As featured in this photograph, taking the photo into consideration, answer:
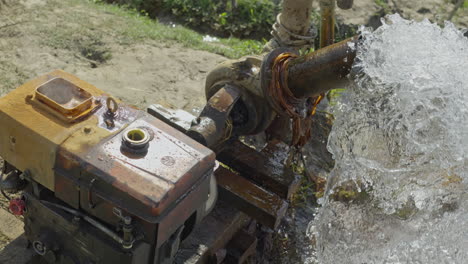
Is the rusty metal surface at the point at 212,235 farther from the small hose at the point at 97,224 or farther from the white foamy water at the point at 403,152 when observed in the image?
the white foamy water at the point at 403,152

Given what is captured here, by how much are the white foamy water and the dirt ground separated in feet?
6.34

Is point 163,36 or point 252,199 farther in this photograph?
point 163,36

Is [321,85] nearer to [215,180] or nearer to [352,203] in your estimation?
[215,180]

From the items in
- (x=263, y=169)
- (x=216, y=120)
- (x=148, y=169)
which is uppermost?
(x=148, y=169)

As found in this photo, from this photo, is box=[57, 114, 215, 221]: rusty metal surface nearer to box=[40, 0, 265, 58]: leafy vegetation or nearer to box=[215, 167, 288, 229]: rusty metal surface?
box=[215, 167, 288, 229]: rusty metal surface

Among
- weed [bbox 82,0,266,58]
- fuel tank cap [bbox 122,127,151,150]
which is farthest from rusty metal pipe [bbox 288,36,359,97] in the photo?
weed [bbox 82,0,266,58]

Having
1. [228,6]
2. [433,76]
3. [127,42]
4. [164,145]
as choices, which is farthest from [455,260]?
[228,6]

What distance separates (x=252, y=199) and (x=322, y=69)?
3.19ft

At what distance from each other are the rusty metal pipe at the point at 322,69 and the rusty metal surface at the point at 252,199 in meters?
0.71

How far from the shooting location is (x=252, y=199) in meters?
3.70

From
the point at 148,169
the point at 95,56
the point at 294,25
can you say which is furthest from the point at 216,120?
the point at 95,56

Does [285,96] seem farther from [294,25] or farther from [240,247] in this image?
[294,25]

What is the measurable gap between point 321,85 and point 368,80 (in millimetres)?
363

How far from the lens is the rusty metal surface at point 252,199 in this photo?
3.66m
